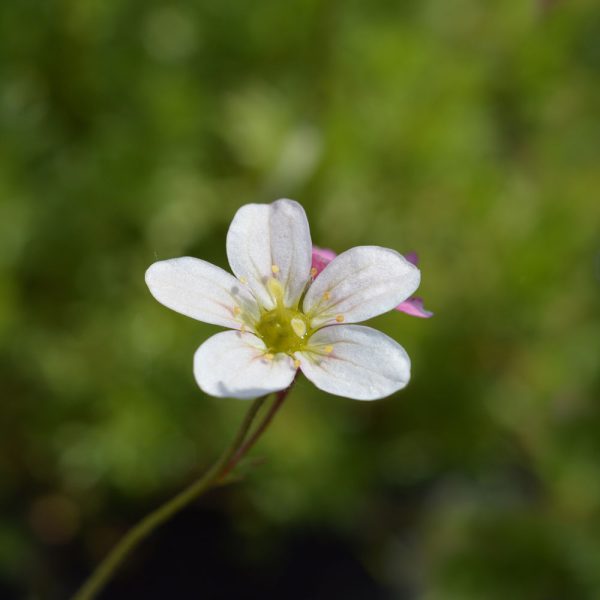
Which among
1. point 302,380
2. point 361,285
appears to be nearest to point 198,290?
point 361,285

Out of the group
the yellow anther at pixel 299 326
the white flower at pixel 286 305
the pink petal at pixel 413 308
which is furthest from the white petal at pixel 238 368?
the pink petal at pixel 413 308

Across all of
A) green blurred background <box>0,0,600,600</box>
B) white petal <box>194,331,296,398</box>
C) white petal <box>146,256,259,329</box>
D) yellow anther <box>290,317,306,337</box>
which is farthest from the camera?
green blurred background <box>0,0,600,600</box>

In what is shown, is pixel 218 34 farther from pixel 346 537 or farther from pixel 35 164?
pixel 346 537

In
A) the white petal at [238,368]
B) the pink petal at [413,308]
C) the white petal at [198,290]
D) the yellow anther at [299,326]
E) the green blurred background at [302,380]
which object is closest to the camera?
the white petal at [238,368]

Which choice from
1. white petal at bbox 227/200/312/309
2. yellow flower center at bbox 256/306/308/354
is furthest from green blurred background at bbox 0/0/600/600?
white petal at bbox 227/200/312/309

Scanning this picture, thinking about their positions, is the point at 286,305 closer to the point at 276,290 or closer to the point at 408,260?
the point at 276,290

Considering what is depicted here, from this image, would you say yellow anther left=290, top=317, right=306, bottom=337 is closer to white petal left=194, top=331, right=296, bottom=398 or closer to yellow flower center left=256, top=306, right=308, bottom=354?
yellow flower center left=256, top=306, right=308, bottom=354

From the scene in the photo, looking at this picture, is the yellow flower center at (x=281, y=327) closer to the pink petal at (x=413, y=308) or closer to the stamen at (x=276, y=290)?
the stamen at (x=276, y=290)
